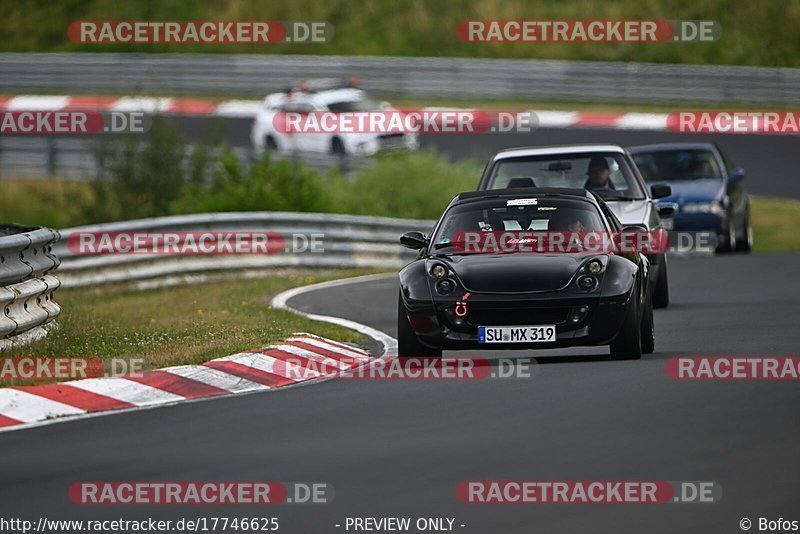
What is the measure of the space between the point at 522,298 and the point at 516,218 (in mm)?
1502

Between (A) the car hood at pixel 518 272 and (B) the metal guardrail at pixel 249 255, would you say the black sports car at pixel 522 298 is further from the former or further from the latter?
(B) the metal guardrail at pixel 249 255

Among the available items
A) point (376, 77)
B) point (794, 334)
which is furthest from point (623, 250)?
point (376, 77)

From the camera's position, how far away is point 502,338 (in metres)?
11.9

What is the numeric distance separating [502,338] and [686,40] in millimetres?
33463

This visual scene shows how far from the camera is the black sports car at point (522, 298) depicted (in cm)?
1184

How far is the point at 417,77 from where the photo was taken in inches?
1615

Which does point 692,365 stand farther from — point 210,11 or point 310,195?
point 210,11

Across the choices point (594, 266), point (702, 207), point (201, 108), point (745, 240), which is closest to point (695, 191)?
point (702, 207)

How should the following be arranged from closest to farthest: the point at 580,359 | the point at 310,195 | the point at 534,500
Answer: the point at 534,500 → the point at 580,359 → the point at 310,195

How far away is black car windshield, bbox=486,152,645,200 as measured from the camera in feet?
56.8

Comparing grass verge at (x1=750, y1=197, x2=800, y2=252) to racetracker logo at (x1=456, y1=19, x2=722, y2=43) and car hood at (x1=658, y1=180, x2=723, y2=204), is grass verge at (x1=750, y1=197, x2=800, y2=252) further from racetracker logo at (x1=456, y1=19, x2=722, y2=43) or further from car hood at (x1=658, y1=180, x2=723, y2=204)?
racetracker logo at (x1=456, y1=19, x2=722, y2=43)

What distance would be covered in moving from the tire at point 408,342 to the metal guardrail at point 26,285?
2.78 meters

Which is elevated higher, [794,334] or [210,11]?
[210,11]

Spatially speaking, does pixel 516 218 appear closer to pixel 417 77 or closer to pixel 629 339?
pixel 629 339
